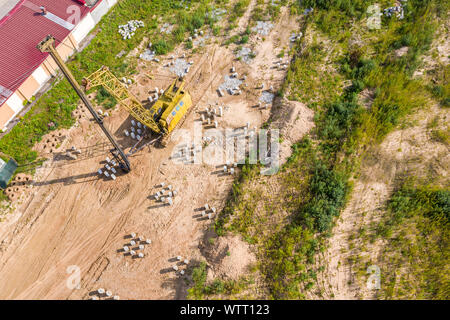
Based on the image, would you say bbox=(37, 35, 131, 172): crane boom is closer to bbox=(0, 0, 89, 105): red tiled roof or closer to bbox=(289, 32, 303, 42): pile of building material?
bbox=(0, 0, 89, 105): red tiled roof

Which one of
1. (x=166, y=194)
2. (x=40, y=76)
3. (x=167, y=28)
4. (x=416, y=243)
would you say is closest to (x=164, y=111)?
(x=166, y=194)

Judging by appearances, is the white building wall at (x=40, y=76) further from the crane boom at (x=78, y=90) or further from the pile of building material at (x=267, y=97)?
the pile of building material at (x=267, y=97)

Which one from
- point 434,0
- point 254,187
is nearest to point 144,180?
point 254,187

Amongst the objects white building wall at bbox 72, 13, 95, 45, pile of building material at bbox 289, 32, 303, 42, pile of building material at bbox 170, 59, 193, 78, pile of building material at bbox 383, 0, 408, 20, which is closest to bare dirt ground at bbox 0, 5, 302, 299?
pile of building material at bbox 170, 59, 193, 78

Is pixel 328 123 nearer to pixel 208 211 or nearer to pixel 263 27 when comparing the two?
pixel 208 211

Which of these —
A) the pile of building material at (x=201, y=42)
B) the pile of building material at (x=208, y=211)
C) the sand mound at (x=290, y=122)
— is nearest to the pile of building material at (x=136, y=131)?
the pile of building material at (x=208, y=211)
